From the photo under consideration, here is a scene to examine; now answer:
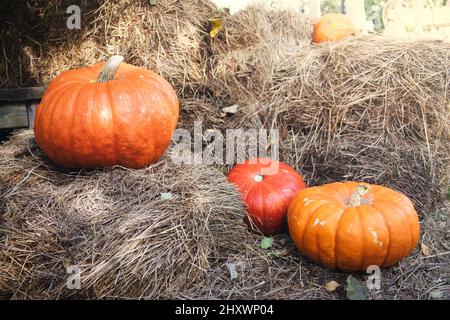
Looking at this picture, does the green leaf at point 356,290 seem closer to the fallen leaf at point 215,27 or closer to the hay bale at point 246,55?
the hay bale at point 246,55

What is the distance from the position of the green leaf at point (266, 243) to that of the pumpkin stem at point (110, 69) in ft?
4.88

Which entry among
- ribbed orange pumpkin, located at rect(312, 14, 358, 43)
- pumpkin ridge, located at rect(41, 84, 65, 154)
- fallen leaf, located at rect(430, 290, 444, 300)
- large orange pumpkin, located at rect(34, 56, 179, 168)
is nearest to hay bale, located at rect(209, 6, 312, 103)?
ribbed orange pumpkin, located at rect(312, 14, 358, 43)

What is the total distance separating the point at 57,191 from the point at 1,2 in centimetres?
201

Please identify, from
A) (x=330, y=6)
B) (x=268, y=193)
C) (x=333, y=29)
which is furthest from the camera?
(x=330, y=6)

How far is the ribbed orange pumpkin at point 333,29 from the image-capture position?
4.98 metres

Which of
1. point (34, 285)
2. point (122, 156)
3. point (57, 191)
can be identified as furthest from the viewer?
point (122, 156)

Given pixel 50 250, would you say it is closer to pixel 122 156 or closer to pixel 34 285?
pixel 34 285

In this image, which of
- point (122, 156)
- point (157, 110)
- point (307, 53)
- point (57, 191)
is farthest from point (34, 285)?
point (307, 53)

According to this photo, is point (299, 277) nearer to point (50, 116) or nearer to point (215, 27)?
point (50, 116)

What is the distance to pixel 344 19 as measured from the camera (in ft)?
17.2

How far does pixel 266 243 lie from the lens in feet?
9.78

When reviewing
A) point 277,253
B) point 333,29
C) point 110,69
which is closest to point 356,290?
point 277,253

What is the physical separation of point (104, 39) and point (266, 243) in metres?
2.29

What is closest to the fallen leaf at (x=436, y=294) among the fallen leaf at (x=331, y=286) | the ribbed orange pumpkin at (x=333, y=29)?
the fallen leaf at (x=331, y=286)
